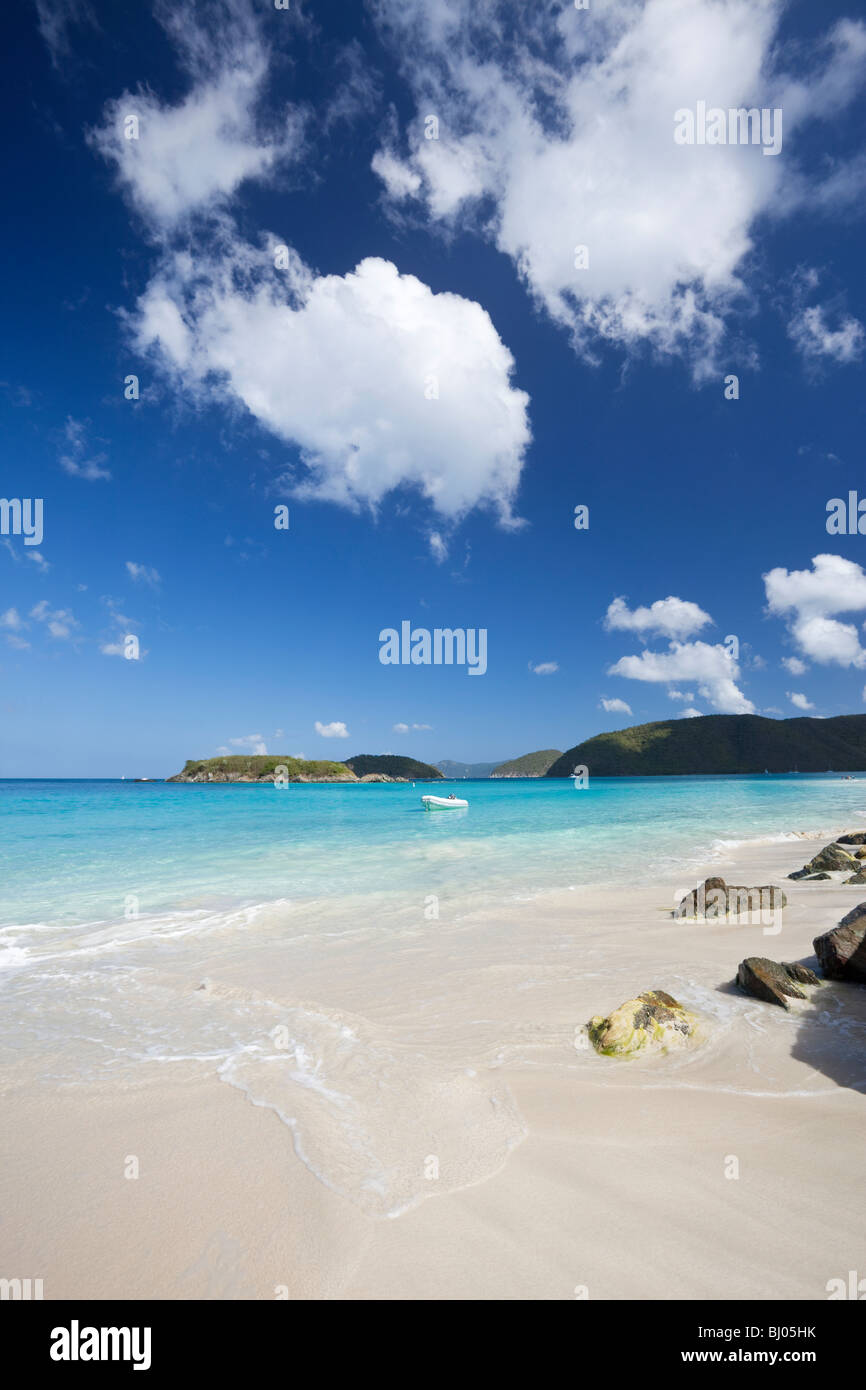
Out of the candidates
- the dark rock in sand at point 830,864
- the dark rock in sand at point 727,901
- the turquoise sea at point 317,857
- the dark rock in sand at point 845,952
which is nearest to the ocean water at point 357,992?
the turquoise sea at point 317,857

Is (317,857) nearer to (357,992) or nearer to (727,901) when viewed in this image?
(357,992)

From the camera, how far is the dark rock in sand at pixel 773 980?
673 cm

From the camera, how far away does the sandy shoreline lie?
307 cm

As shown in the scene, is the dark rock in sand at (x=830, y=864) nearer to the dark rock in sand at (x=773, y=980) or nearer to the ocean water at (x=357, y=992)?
the ocean water at (x=357, y=992)

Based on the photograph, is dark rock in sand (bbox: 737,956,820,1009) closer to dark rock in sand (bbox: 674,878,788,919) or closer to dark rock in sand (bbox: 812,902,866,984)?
dark rock in sand (bbox: 812,902,866,984)

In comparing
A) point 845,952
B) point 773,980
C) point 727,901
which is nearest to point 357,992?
point 773,980

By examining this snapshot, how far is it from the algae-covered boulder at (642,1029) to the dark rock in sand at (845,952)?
2618 mm

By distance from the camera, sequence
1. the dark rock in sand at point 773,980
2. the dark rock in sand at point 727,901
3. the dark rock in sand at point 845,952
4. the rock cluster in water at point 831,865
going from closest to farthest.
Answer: the dark rock in sand at point 773,980 → the dark rock in sand at point 845,952 → the dark rock in sand at point 727,901 → the rock cluster in water at point 831,865

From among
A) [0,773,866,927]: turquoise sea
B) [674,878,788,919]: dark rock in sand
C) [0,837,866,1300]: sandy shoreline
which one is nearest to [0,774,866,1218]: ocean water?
[0,837,866,1300]: sandy shoreline

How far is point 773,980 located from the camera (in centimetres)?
684

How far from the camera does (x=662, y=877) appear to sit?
1677 centimetres

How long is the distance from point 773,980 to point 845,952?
A: 1.26m

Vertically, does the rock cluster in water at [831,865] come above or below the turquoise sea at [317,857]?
above
